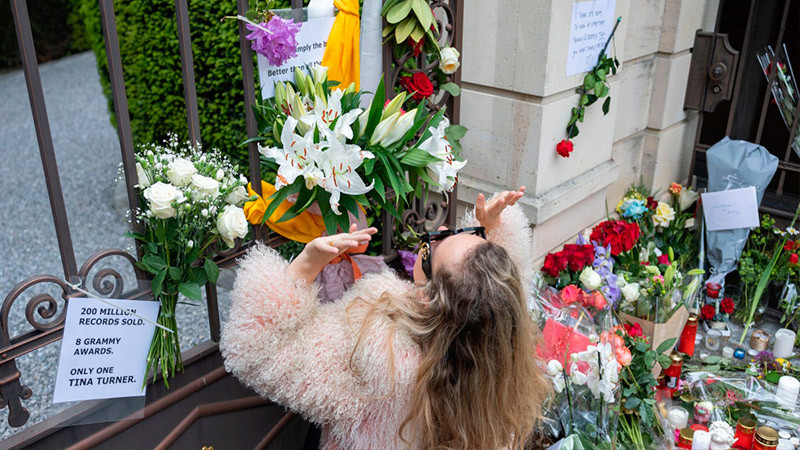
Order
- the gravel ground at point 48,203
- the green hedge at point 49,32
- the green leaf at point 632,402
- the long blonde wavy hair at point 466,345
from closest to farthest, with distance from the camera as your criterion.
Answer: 1. the long blonde wavy hair at point 466,345
2. the green leaf at point 632,402
3. the gravel ground at point 48,203
4. the green hedge at point 49,32

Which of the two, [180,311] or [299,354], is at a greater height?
[299,354]

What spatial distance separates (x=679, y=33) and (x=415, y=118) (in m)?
2.34

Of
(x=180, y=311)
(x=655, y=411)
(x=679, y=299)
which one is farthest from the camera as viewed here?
(x=180, y=311)

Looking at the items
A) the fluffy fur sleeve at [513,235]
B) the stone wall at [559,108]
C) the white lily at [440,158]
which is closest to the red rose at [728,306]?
the stone wall at [559,108]

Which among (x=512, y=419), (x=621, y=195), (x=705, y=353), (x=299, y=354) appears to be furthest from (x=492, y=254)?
(x=621, y=195)

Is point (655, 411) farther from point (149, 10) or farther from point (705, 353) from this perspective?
Answer: point (149, 10)

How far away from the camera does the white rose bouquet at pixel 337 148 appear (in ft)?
5.88

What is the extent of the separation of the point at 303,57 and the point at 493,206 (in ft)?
2.64

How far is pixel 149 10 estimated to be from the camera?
5070 mm

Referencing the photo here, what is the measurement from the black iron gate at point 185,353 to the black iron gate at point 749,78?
2.06 meters

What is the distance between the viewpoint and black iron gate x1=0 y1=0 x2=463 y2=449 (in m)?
1.62

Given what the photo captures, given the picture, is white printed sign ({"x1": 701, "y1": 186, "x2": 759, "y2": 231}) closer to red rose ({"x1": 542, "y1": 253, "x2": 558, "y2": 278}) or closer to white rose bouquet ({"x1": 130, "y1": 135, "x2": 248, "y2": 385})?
red rose ({"x1": 542, "y1": 253, "x2": 558, "y2": 278})

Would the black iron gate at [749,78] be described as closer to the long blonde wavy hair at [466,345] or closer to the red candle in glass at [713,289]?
the red candle in glass at [713,289]

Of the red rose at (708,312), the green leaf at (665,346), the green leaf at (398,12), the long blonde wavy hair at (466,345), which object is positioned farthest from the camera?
the red rose at (708,312)
